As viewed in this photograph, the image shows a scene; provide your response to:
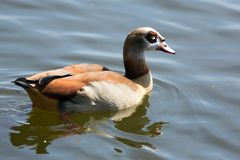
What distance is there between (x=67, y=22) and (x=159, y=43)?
238 centimetres

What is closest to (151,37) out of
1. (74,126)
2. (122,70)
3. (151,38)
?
(151,38)

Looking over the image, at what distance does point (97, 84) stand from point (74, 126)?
0.65 meters

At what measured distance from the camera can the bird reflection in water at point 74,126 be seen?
8.56 m

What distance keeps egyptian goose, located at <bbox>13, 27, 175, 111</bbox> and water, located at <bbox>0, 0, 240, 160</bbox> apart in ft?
0.61

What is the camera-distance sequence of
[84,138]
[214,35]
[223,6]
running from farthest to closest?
[223,6] → [214,35] → [84,138]

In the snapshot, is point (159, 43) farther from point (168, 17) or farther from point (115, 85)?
point (168, 17)

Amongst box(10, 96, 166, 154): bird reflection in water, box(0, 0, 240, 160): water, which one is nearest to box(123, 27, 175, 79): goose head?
box(0, 0, 240, 160): water

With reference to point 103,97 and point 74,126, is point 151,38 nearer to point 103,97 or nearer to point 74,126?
point 103,97

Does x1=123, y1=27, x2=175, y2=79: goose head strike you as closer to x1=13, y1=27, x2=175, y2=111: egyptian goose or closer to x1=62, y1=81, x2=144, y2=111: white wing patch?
x1=13, y1=27, x2=175, y2=111: egyptian goose

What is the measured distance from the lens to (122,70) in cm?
1070

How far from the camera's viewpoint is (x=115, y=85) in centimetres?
938

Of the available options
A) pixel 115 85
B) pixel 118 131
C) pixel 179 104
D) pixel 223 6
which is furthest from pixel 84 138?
pixel 223 6

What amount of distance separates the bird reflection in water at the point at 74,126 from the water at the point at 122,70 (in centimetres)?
1

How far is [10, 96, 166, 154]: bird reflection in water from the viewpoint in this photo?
856cm
